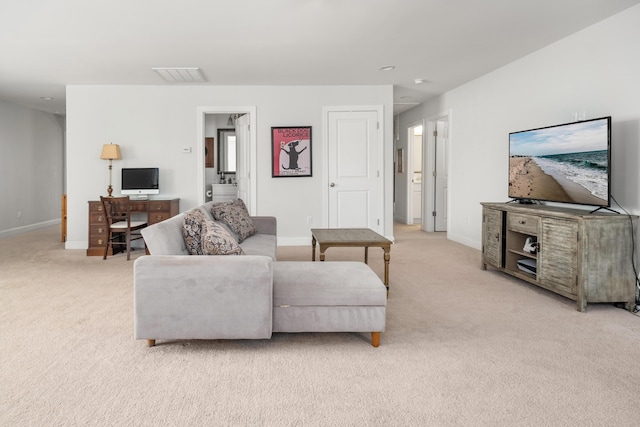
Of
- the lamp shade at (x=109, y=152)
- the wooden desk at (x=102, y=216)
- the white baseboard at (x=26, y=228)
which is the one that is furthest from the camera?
the white baseboard at (x=26, y=228)

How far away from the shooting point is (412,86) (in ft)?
21.2

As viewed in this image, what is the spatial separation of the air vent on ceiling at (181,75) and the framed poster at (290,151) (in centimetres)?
123

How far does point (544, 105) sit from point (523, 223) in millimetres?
1401

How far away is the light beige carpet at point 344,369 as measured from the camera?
1.80 m

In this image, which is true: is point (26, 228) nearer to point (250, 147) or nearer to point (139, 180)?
point (139, 180)

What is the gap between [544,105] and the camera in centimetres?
448

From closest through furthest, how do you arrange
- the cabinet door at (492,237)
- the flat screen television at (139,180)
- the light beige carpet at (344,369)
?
the light beige carpet at (344,369) → the cabinet door at (492,237) → the flat screen television at (139,180)

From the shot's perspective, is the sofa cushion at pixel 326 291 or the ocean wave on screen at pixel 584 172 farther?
the ocean wave on screen at pixel 584 172

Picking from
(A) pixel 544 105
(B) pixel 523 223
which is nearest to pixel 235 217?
(B) pixel 523 223

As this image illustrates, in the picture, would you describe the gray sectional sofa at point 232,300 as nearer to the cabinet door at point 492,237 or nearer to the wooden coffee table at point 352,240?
the wooden coffee table at point 352,240

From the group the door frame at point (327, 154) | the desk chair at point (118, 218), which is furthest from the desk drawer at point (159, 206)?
the door frame at point (327, 154)

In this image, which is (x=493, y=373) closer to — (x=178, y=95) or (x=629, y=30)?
(x=629, y=30)

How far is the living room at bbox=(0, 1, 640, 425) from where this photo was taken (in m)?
3.61

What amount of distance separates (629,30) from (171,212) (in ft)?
17.3
